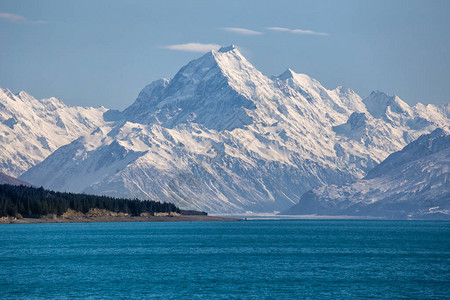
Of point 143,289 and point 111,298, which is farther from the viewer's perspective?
point 143,289

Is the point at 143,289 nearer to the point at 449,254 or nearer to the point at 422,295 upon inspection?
the point at 422,295

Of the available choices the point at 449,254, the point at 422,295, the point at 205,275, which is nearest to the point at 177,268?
the point at 205,275

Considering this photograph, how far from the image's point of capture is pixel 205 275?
5433 inches

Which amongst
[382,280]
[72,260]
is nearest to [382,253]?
[382,280]

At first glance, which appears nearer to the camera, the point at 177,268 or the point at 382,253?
the point at 177,268

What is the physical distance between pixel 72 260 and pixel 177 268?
2606 centimetres

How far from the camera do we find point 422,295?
4461 inches

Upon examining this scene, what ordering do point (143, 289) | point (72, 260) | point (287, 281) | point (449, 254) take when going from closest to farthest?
point (143, 289), point (287, 281), point (72, 260), point (449, 254)

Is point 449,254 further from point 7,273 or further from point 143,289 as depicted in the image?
point 7,273

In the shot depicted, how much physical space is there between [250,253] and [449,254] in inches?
1784

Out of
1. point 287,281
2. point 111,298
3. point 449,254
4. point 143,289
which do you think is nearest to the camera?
point 111,298

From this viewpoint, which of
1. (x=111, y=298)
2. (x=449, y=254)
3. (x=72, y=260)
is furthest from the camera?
(x=449, y=254)

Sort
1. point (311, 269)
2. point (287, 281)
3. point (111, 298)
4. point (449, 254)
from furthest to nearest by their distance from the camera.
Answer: point (449, 254)
point (311, 269)
point (287, 281)
point (111, 298)

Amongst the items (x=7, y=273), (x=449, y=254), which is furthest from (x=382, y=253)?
(x=7, y=273)
